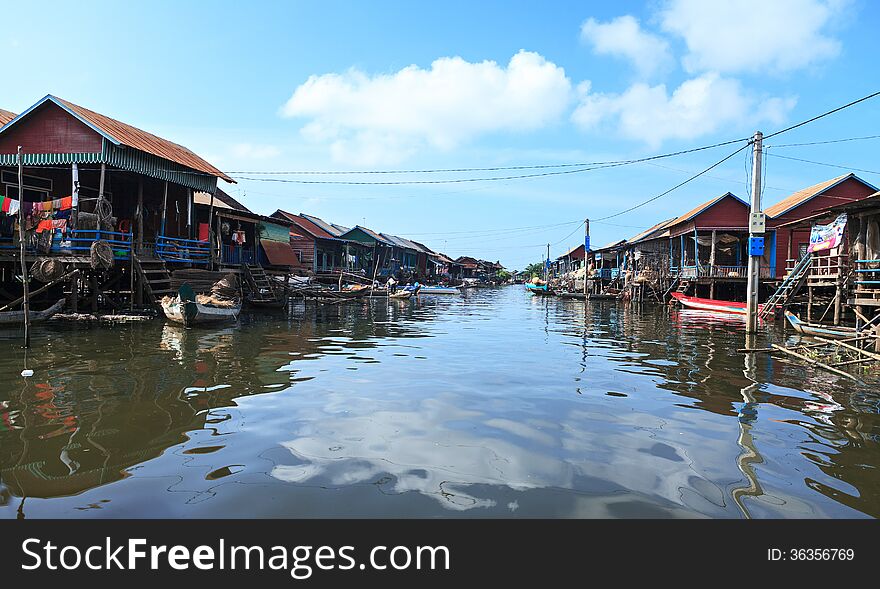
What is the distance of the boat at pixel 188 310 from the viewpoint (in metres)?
16.4

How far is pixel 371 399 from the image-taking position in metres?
7.81

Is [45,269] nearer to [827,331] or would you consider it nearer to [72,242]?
[72,242]

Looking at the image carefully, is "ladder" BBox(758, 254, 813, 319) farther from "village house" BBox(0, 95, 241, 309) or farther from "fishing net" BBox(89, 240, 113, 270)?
"fishing net" BBox(89, 240, 113, 270)

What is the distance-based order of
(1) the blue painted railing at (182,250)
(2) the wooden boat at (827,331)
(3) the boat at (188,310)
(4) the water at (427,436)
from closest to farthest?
(4) the water at (427,436), (2) the wooden boat at (827,331), (3) the boat at (188,310), (1) the blue painted railing at (182,250)

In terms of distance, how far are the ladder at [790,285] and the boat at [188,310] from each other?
21.0 m

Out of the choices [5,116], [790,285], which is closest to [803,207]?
[790,285]

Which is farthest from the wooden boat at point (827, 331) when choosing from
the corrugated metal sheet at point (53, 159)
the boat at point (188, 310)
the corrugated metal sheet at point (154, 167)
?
the corrugated metal sheet at point (53, 159)

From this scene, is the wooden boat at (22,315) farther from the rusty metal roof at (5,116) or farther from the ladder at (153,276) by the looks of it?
the rusty metal roof at (5,116)

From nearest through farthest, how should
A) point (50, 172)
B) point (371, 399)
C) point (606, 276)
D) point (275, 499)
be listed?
point (275, 499) → point (371, 399) → point (50, 172) → point (606, 276)

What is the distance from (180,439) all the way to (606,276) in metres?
47.8

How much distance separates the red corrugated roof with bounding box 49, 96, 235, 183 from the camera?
1831 cm

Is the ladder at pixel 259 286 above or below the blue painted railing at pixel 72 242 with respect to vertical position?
below

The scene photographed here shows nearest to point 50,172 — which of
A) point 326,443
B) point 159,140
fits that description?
point 159,140

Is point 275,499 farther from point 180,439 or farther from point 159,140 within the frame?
point 159,140
